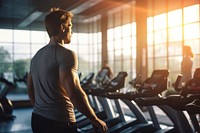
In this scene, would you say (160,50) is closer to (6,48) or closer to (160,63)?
(160,63)

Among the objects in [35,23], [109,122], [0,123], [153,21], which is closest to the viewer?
[109,122]

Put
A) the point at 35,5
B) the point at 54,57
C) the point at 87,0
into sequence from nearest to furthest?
the point at 54,57 → the point at 87,0 → the point at 35,5

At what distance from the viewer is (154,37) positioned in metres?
10.0

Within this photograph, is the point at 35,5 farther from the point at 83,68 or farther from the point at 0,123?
the point at 83,68

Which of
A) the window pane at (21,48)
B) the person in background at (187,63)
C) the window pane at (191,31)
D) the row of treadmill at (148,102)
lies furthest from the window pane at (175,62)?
the window pane at (21,48)

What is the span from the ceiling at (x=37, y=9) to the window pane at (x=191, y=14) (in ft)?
6.11

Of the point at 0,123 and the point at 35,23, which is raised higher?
the point at 35,23

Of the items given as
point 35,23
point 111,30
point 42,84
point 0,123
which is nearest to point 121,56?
point 111,30

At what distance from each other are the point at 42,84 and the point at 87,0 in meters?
6.68

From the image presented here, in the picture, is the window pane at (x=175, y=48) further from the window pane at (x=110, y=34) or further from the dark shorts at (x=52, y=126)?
the dark shorts at (x=52, y=126)

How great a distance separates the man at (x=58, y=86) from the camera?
5.00 ft

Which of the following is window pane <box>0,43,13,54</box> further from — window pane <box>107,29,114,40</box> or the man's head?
the man's head

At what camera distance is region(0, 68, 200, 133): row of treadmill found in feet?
6.76

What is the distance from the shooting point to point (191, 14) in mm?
8500
